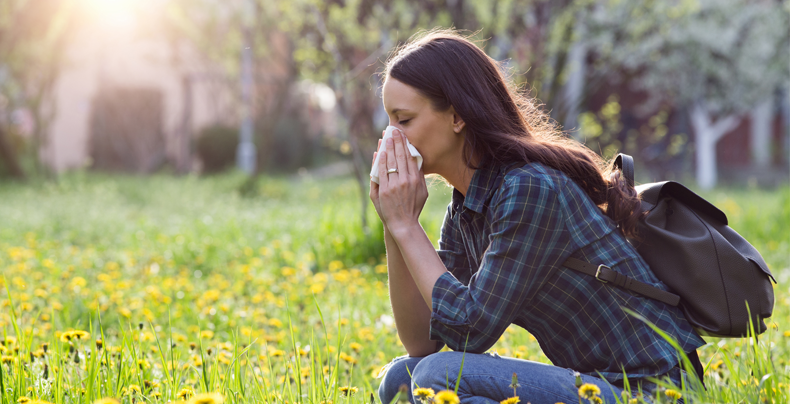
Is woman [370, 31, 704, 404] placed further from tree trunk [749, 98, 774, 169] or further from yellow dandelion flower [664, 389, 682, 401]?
tree trunk [749, 98, 774, 169]

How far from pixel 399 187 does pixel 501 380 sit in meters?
0.57

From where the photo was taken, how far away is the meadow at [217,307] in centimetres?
179

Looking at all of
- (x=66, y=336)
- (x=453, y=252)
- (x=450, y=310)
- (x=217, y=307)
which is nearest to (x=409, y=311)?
(x=453, y=252)

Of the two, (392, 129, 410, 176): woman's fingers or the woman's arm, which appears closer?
(392, 129, 410, 176): woman's fingers

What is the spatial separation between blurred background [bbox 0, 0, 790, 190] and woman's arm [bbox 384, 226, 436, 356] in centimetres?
326

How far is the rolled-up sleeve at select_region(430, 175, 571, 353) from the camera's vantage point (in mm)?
1598

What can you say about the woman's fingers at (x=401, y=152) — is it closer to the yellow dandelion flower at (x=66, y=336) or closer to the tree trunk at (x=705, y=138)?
the yellow dandelion flower at (x=66, y=336)

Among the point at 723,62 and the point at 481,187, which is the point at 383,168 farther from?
the point at 723,62

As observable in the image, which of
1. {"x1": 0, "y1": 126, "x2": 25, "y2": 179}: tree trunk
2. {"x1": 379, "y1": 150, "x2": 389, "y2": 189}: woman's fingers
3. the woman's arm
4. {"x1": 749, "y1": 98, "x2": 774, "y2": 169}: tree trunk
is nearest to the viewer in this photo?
{"x1": 379, "y1": 150, "x2": 389, "y2": 189}: woman's fingers

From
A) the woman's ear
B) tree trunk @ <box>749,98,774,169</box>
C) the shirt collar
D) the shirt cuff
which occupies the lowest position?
tree trunk @ <box>749,98,774,169</box>

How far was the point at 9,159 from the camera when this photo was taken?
40.7 feet

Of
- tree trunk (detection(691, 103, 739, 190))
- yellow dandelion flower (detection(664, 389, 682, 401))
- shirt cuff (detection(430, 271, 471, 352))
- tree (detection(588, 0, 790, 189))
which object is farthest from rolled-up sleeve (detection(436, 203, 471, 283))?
tree trunk (detection(691, 103, 739, 190))

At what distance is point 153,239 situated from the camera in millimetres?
6016

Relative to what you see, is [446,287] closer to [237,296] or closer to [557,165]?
[557,165]
